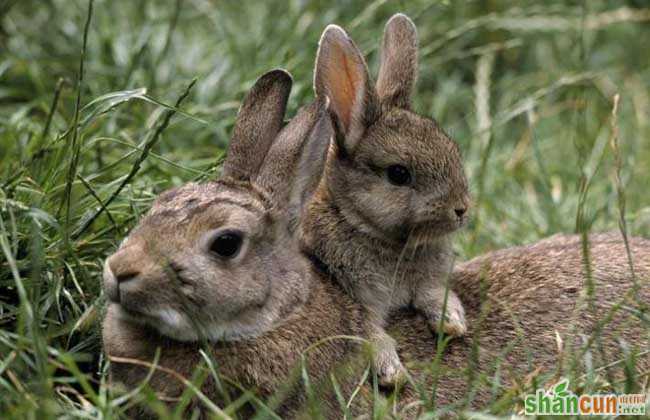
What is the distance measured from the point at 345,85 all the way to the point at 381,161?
0.46m

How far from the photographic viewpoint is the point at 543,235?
7320 mm

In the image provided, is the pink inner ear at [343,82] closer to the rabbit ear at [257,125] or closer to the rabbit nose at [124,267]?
the rabbit ear at [257,125]

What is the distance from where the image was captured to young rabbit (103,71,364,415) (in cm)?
459

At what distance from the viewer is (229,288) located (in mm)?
4715

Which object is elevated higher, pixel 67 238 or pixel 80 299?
pixel 67 238

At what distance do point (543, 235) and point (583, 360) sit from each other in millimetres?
2180

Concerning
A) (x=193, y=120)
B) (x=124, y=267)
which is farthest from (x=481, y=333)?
(x=193, y=120)

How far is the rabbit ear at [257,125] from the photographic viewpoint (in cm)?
→ 540

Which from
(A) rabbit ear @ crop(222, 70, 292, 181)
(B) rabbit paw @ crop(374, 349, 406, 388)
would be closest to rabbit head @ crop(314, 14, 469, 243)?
(A) rabbit ear @ crop(222, 70, 292, 181)

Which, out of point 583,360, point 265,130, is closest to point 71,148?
point 265,130

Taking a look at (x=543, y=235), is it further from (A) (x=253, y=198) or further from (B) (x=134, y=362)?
(B) (x=134, y=362)

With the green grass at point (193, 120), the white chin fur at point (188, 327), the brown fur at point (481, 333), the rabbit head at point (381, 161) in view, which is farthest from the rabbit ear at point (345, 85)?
the white chin fur at point (188, 327)

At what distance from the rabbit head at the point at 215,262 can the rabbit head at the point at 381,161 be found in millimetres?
465

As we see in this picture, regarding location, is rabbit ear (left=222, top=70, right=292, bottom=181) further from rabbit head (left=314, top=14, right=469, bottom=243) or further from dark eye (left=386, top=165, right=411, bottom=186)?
dark eye (left=386, top=165, right=411, bottom=186)
